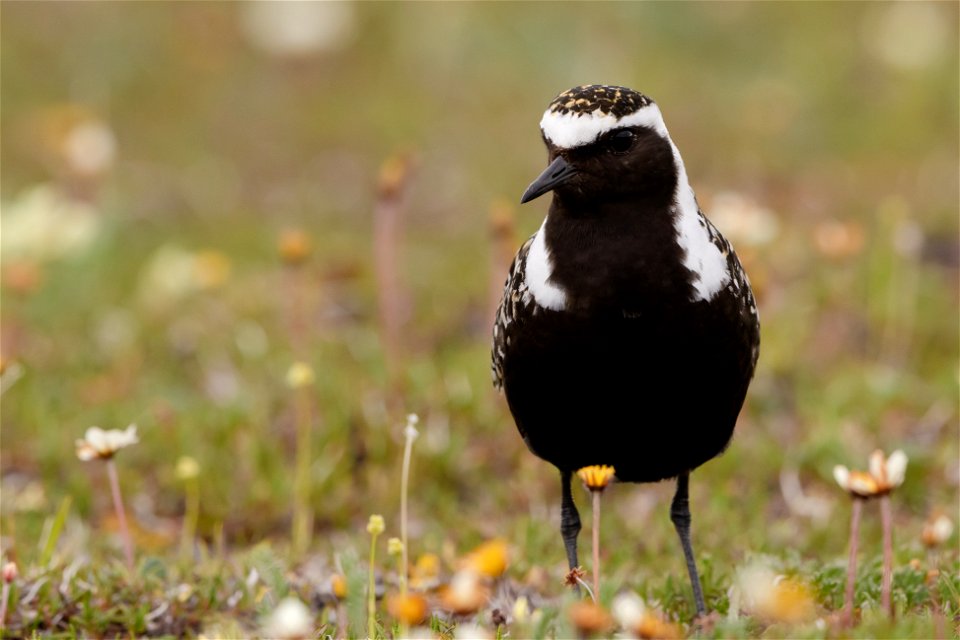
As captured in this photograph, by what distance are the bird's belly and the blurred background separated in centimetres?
122

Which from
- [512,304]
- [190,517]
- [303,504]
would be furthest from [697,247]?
[190,517]

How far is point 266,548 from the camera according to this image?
4930mm

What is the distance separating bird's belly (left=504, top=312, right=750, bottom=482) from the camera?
160 inches

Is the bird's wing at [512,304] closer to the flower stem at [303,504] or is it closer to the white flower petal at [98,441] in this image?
the flower stem at [303,504]

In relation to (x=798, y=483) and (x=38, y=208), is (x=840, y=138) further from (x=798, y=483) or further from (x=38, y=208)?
(x=38, y=208)

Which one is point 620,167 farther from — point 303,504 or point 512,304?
point 303,504

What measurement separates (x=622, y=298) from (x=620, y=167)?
17.0 inches

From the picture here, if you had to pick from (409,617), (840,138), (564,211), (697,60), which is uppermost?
(697,60)

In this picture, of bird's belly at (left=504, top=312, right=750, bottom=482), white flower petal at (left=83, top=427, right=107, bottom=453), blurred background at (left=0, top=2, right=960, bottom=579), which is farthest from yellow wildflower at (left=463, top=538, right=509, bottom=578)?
blurred background at (left=0, top=2, right=960, bottom=579)

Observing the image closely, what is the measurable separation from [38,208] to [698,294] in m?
4.79

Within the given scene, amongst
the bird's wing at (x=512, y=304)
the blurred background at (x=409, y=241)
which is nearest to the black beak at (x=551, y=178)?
the bird's wing at (x=512, y=304)

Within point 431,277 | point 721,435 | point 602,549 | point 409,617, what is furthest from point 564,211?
point 431,277

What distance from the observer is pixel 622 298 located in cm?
401

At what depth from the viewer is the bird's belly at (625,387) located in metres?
4.05
